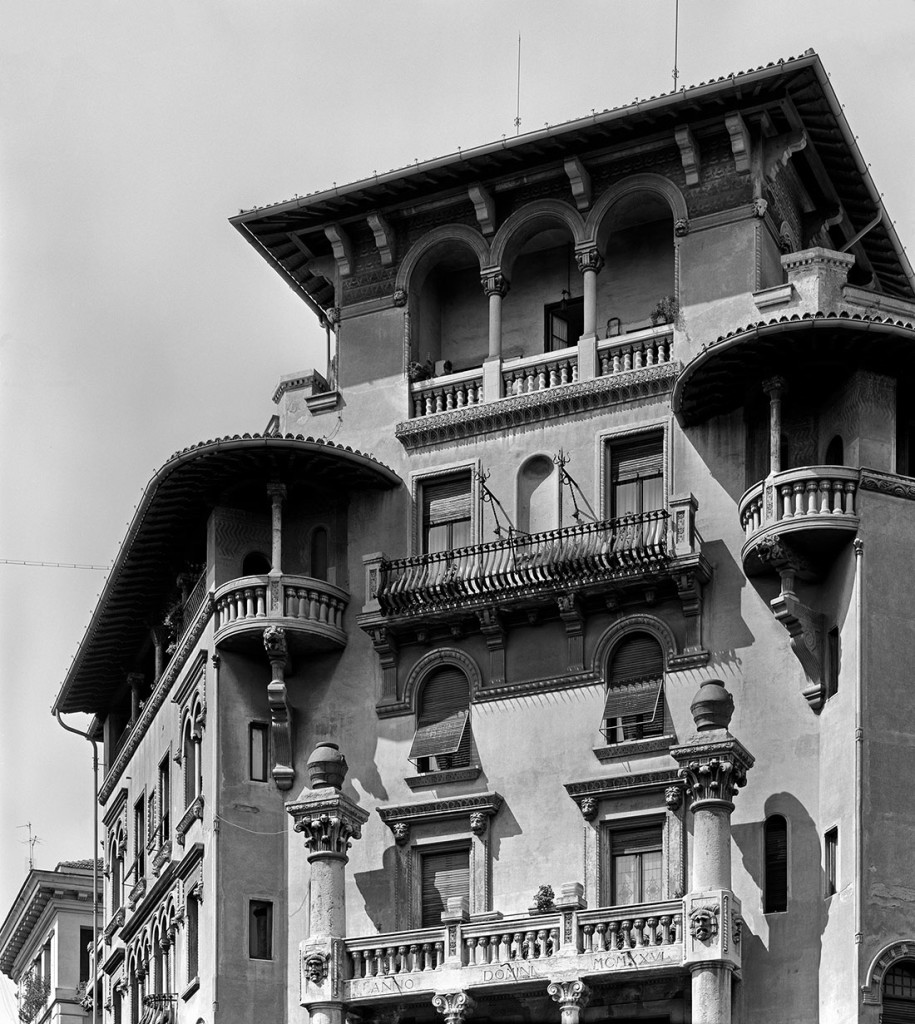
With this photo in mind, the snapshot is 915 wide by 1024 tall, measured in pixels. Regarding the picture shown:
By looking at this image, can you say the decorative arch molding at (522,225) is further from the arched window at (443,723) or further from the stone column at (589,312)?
the arched window at (443,723)

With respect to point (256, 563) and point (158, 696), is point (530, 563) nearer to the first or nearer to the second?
point (256, 563)

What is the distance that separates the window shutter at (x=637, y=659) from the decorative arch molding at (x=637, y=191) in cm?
791

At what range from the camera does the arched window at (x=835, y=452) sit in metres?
44.9

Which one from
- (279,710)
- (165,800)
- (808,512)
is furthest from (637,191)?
(165,800)

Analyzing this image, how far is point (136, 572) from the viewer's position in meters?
52.9

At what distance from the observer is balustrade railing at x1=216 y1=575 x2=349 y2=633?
156 feet

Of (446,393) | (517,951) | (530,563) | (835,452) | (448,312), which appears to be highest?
(448,312)

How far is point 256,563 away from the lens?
4938cm

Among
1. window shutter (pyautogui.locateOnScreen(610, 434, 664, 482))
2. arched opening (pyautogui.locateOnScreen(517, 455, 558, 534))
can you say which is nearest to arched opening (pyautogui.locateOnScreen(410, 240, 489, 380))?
arched opening (pyautogui.locateOnScreen(517, 455, 558, 534))

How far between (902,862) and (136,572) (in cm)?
1819

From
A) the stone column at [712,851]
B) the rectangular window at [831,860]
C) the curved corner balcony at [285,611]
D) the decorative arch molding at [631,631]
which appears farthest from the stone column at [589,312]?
the rectangular window at [831,860]

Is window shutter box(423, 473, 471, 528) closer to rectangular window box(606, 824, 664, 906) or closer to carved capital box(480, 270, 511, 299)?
carved capital box(480, 270, 511, 299)

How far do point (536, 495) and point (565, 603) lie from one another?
9.06ft

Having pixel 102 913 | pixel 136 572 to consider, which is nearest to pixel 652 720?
pixel 136 572
